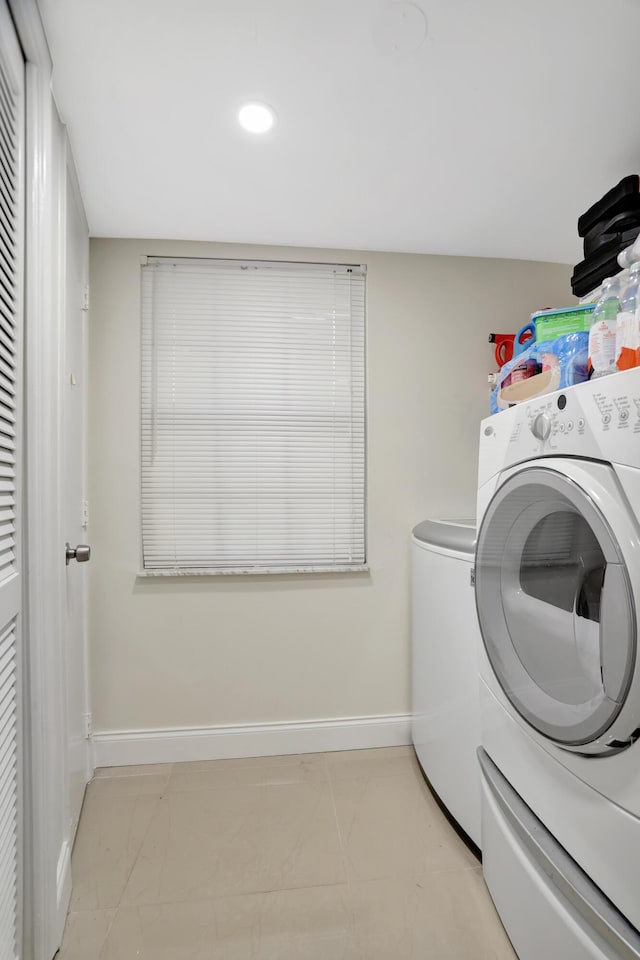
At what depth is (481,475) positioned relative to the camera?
125cm

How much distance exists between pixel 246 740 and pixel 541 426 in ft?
5.64

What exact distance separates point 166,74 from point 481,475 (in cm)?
132

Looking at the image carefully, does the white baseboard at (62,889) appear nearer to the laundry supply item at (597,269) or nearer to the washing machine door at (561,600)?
the washing machine door at (561,600)

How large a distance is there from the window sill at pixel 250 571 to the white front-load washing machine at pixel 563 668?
2.58 ft

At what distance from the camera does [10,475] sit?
3.15ft

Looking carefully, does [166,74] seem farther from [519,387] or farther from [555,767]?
[555,767]

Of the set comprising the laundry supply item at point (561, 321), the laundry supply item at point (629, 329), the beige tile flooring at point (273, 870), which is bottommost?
the beige tile flooring at point (273, 870)

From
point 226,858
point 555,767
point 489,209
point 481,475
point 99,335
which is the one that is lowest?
point 226,858

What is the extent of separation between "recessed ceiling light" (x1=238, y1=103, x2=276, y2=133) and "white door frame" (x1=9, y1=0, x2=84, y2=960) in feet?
1.54

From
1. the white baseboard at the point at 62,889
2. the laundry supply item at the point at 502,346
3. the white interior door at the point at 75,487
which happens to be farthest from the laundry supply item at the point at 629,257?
the white baseboard at the point at 62,889

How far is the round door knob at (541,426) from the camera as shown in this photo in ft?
3.14

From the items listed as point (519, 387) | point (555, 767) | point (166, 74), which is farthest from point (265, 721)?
point (166, 74)

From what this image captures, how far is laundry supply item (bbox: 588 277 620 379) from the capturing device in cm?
95

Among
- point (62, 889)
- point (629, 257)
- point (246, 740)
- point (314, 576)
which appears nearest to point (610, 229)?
point (629, 257)
